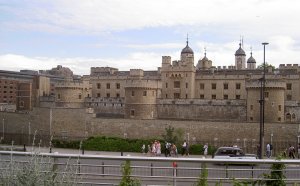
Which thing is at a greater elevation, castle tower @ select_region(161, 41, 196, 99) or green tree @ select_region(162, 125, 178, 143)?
castle tower @ select_region(161, 41, 196, 99)

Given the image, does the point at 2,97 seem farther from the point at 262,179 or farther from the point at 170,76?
the point at 262,179

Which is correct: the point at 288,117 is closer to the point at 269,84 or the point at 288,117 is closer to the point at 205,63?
the point at 269,84

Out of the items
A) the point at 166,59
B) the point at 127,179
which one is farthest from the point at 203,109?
the point at 127,179

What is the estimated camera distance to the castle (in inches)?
1891

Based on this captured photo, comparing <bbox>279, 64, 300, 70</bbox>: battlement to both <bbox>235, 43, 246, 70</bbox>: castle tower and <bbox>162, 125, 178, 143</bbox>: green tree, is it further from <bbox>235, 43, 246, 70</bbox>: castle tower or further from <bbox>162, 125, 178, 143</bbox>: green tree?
<bbox>162, 125, 178, 143</bbox>: green tree

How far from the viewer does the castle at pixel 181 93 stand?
48.0 m

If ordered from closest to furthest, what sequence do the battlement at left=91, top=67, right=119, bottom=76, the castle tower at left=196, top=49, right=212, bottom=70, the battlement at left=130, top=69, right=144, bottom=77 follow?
the battlement at left=130, top=69, right=144, bottom=77 < the castle tower at left=196, top=49, right=212, bottom=70 < the battlement at left=91, top=67, right=119, bottom=76

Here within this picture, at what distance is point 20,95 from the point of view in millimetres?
63031

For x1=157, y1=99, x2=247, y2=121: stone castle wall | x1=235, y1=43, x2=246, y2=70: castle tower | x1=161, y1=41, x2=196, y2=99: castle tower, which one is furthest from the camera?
x1=235, y1=43, x2=246, y2=70: castle tower

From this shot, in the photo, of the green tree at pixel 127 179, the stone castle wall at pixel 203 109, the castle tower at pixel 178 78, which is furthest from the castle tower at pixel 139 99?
the green tree at pixel 127 179

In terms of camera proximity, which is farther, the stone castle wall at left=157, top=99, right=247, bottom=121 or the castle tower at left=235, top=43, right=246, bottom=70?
the castle tower at left=235, top=43, right=246, bottom=70

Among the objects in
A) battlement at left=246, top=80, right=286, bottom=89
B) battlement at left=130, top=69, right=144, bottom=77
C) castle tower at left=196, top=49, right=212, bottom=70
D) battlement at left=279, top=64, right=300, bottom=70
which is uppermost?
castle tower at left=196, top=49, right=212, bottom=70

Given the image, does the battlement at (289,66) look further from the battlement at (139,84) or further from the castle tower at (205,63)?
the battlement at (139,84)

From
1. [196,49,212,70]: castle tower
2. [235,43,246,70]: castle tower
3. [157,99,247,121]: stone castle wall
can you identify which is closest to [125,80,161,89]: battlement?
[157,99,247,121]: stone castle wall
